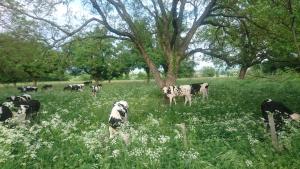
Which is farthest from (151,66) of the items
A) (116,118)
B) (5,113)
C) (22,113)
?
(116,118)

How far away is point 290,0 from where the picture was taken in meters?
10.6

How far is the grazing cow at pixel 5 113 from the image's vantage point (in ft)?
49.0

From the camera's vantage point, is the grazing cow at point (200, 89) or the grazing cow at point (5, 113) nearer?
the grazing cow at point (5, 113)

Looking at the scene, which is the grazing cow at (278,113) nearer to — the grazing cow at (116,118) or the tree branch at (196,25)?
the grazing cow at (116,118)

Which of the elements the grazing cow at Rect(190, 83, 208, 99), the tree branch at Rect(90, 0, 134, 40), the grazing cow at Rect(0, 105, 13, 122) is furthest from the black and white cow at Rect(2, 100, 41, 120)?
the grazing cow at Rect(190, 83, 208, 99)

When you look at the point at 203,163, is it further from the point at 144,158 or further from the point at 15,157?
the point at 15,157

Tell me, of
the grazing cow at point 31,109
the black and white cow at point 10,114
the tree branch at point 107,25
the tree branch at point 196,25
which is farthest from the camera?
the tree branch at point 196,25

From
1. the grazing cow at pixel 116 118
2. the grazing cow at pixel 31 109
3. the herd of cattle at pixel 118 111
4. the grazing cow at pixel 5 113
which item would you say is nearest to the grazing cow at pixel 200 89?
A: the herd of cattle at pixel 118 111

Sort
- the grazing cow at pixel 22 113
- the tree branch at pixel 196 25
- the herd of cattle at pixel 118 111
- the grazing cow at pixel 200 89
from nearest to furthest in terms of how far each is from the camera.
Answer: the herd of cattle at pixel 118 111, the grazing cow at pixel 22 113, the tree branch at pixel 196 25, the grazing cow at pixel 200 89

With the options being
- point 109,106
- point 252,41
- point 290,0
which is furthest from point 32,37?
point 290,0

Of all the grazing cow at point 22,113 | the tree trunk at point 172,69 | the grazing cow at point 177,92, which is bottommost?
the grazing cow at point 22,113

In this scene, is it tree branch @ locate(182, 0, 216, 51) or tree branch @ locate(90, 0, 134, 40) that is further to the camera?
tree branch @ locate(182, 0, 216, 51)

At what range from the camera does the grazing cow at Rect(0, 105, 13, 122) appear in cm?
1494

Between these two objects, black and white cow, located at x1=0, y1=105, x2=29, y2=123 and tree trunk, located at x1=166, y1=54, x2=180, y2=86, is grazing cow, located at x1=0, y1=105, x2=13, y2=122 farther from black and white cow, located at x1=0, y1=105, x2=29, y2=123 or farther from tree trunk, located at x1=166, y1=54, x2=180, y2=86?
tree trunk, located at x1=166, y1=54, x2=180, y2=86
